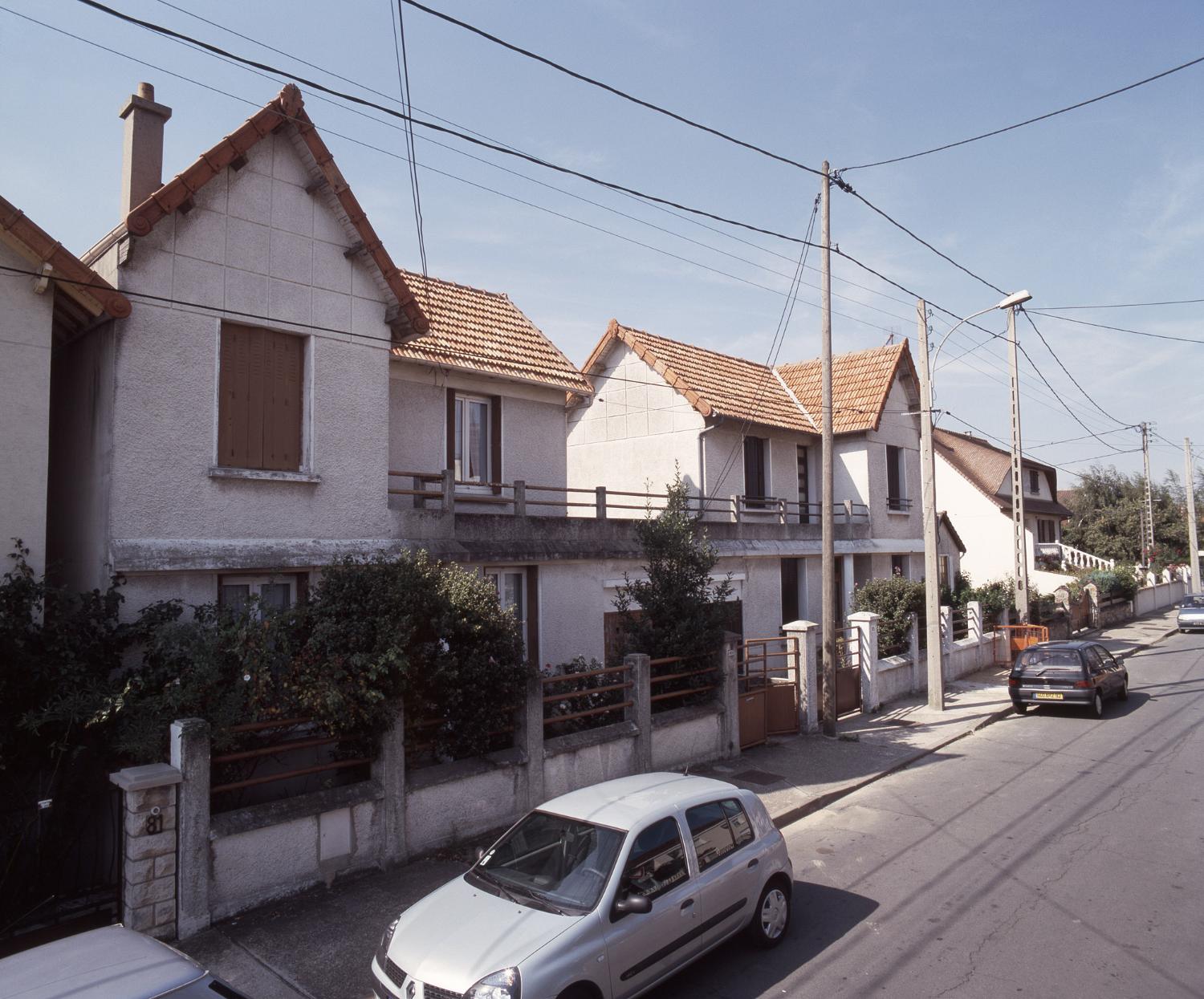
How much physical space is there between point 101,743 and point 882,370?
21.4 metres

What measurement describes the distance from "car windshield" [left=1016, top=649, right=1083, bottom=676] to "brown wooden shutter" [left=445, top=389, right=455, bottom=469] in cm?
1236

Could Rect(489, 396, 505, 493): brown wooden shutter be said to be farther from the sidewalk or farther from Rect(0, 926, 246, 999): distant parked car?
Rect(0, 926, 246, 999): distant parked car

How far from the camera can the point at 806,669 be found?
14.5 metres

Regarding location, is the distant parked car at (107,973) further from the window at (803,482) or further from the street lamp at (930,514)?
the window at (803,482)

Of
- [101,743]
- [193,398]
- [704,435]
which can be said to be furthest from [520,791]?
[704,435]

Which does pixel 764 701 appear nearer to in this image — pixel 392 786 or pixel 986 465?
pixel 392 786

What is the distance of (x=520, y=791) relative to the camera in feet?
31.4

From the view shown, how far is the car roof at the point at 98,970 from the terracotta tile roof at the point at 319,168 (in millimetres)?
7932

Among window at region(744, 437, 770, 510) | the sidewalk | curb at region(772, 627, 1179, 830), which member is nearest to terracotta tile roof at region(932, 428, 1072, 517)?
window at region(744, 437, 770, 510)

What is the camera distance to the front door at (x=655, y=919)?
17.9 feet

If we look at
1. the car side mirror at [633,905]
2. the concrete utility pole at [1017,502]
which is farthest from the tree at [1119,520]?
the car side mirror at [633,905]

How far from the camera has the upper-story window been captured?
1436cm

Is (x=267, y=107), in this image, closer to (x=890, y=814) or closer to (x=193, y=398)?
(x=193, y=398)

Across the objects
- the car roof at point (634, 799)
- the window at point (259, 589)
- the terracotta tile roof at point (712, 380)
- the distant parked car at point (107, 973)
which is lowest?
the distant parked car at point (107, 973)
